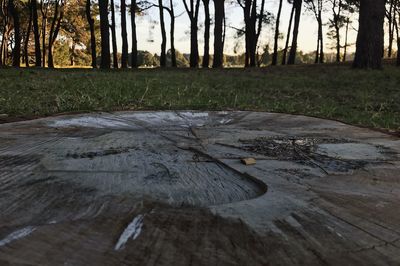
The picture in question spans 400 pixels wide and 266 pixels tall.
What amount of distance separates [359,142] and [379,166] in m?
0.51

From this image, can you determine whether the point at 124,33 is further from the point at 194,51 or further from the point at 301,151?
the point at 301,151

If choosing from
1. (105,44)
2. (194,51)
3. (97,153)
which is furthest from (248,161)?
(194,51)

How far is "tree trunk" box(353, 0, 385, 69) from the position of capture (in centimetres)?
1222

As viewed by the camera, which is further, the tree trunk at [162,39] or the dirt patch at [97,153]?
the tree trunk at [162,39]

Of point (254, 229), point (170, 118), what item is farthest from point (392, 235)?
point (170, 118)

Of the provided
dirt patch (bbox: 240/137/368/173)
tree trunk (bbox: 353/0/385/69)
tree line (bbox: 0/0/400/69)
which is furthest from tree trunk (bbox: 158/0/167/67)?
dirt patch (bbox: 240/137/368/173)

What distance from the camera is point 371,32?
1224 centimetres

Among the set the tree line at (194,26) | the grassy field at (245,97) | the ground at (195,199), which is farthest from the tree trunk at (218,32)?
the ground at (195,199)

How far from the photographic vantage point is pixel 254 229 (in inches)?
42.6

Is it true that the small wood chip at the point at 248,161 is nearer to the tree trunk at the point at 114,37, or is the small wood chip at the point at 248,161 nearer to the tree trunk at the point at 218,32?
the tree trunk at the point at 218,32

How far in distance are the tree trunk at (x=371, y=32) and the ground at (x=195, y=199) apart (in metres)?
11.1

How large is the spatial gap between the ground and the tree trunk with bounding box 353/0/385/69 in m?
11.1

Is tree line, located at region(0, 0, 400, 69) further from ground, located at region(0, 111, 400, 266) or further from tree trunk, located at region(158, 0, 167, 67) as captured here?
ground, located at region(0, 111, 400, 266)

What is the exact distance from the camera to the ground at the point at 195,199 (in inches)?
38.4
